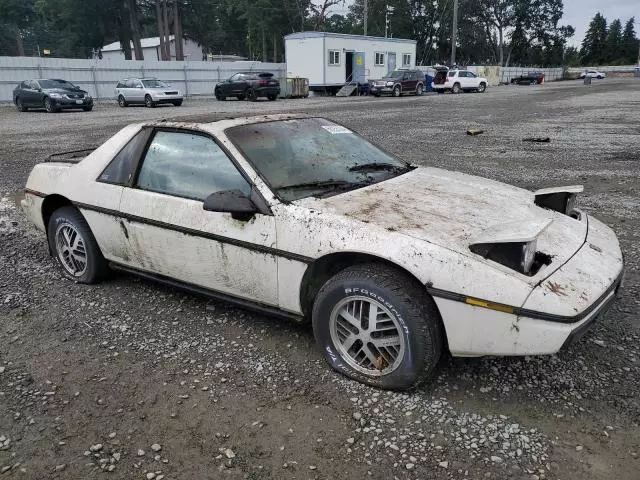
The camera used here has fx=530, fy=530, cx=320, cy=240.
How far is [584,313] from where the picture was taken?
8.07ft

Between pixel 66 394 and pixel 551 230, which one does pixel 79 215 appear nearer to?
pixel 66 394

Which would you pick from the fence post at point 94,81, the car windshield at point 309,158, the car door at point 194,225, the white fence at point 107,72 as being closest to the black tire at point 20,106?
the white fence at point 107,72

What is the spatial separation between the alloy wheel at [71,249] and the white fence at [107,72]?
27.9 m

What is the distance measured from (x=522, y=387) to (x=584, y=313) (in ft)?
2.03

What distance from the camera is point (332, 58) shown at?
109 feet

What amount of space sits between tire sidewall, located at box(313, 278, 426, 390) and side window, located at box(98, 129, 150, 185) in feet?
6.03

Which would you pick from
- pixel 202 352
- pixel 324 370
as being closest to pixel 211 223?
pixel 202 352

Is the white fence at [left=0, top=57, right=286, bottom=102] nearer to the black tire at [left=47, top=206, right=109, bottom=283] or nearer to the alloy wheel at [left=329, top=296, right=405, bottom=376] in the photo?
the black tire at [left=47, top=206, right=109, bottom=283]

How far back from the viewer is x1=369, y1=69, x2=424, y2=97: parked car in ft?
106

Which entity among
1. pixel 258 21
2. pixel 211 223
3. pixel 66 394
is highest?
pixel 258 21


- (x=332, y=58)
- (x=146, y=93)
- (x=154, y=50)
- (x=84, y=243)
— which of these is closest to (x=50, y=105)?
(x=146, y=93)

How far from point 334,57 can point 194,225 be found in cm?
3215

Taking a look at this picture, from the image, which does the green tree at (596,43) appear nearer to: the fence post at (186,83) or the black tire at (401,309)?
the fence post at (186,83)

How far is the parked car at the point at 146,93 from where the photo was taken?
993 inches
